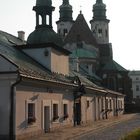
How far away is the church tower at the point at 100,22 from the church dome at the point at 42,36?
53.6 m

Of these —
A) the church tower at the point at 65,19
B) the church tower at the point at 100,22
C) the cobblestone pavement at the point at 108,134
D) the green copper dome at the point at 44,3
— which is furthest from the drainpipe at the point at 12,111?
the church tower at the point at 100,22

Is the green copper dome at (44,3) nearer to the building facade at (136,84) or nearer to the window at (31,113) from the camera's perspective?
Result: the window at (31,113)

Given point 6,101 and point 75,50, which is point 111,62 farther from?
point 6,101

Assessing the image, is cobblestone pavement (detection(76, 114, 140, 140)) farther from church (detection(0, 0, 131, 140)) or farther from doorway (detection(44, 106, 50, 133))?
church (detection(0, 0, 131, 140))

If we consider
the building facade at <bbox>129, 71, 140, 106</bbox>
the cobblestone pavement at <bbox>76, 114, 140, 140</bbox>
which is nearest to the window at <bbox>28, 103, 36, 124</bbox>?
the cobblestone pavement at <bbox>76, 114, 140, 140</bbox>

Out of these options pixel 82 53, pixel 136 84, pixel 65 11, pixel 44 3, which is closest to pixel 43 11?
pixel 44 3

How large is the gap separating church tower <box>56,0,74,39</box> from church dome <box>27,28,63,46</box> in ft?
171

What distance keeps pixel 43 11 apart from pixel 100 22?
177 feet

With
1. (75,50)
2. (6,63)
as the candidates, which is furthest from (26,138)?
(75,50)

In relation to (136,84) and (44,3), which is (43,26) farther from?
(136,84)

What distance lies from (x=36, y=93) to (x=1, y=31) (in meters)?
8.84

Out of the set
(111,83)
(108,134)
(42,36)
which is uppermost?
(42,36)

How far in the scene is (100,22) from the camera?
84.6m

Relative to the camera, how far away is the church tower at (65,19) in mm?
83562
